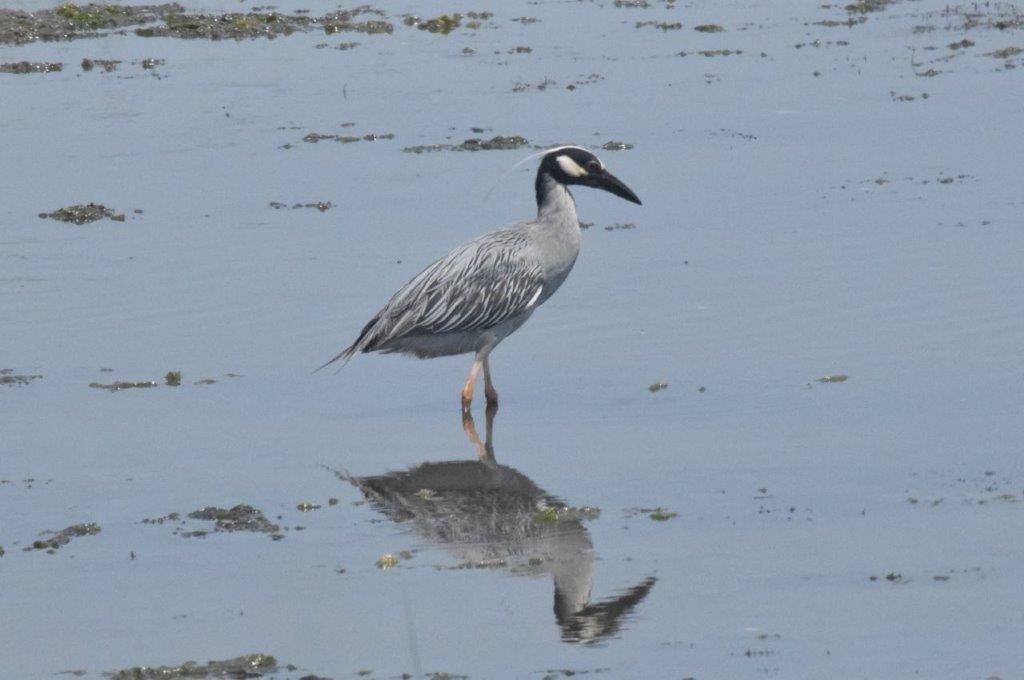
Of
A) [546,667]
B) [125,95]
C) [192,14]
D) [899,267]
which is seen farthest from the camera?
[192,14]

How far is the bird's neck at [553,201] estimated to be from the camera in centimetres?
1220

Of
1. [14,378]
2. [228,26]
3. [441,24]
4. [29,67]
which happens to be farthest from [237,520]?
[228,26]

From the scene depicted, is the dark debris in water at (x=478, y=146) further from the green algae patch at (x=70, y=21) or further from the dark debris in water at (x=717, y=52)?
the green algae patch at (x=70, y=21)

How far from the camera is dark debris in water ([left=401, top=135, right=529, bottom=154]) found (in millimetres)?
17703

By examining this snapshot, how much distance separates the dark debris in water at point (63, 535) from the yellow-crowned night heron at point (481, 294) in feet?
8.10

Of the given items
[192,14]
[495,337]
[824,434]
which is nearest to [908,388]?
[824,434]

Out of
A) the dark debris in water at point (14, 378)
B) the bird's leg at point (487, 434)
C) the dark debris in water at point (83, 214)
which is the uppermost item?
the dark debris in water at point (83, 214)

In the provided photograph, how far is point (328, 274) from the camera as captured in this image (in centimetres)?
1402

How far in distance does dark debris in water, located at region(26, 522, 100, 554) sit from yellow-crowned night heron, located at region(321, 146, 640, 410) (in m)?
2.47

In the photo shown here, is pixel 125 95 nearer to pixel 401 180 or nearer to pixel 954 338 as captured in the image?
pixel 401 180

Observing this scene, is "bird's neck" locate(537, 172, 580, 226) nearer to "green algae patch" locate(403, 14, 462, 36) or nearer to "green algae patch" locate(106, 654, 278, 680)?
"green algae patch" locate(106, 654, 278, 680)

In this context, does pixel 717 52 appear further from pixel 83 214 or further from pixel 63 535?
pixel 63 535

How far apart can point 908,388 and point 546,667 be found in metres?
4.22

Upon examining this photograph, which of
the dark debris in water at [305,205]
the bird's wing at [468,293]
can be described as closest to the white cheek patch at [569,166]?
the bird's wing at [468,293]
